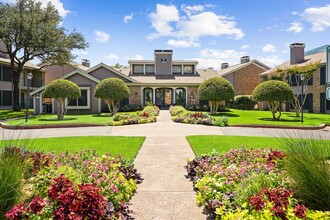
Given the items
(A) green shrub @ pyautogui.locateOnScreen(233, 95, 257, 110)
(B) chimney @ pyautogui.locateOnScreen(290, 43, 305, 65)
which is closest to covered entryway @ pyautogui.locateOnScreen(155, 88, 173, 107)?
(A) green shrub @ pyautogui.locateOnScreen(233, 95, 257, 110)

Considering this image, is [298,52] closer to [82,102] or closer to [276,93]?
[276,93]

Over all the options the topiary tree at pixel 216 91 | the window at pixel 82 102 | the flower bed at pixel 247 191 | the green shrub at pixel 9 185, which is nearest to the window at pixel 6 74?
the window at pixel 82 102

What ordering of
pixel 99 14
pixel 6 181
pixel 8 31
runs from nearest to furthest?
pixel 6 181
pixel 99 14
pixel 8 31

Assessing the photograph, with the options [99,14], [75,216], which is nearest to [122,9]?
[99,14]

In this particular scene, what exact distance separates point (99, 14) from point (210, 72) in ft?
82.2

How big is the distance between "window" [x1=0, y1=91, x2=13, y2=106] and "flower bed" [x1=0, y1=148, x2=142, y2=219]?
104 feet

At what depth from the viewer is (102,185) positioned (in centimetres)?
443

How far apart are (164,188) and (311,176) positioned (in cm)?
279

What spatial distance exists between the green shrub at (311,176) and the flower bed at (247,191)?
0.16 m

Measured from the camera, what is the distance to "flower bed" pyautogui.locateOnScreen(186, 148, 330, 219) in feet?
10.2

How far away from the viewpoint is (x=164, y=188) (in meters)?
5.37

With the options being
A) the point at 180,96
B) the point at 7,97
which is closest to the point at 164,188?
the point at 180,96

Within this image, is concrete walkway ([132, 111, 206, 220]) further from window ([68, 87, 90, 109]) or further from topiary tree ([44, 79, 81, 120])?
window ([68, 87, 90, 109])

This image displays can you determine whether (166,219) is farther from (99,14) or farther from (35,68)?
(35,68)
